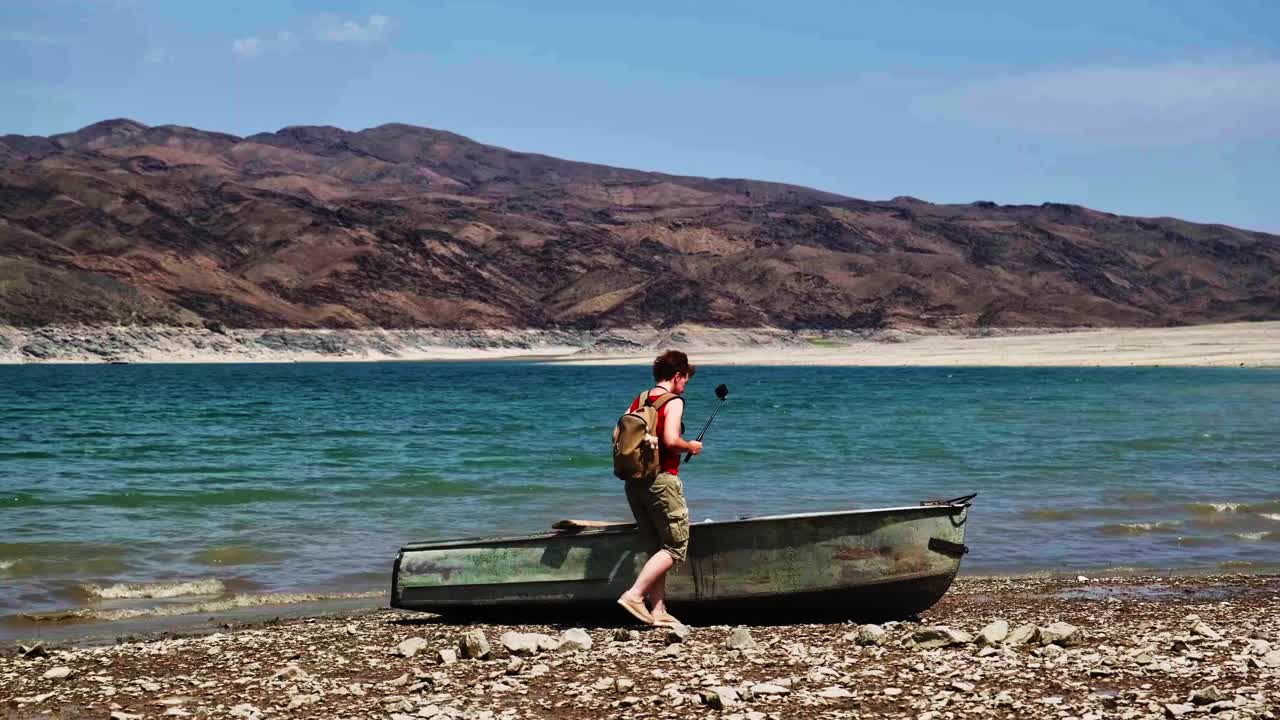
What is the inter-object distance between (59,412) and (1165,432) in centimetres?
3668

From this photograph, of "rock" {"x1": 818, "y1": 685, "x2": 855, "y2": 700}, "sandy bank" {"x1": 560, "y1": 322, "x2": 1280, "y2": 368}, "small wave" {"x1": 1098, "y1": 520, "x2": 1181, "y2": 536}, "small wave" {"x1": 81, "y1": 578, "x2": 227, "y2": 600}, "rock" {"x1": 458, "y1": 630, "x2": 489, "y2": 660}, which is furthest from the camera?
"sandy bank" {"x1": 560, "y1": 322, "x2": 1280, "y2": 368}

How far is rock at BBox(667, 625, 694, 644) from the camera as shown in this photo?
1023 cm

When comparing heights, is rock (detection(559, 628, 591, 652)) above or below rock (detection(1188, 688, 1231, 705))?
below

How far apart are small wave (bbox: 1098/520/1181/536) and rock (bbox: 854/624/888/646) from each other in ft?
29.3

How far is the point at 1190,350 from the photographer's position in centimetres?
9994

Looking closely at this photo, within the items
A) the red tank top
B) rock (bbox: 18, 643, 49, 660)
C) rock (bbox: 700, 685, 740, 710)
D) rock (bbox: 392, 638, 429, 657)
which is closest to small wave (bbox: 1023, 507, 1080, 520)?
the red tank top

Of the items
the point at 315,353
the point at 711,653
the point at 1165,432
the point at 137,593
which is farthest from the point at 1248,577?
the point at 315,353

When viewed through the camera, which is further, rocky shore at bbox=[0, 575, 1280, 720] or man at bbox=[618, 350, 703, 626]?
man at bbox=[618, 350, 703, 626]

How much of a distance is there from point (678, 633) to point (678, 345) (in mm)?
139337

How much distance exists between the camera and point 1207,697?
774 centimetres

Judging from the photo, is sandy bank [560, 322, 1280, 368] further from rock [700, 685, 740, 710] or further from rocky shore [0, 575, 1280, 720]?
rock [700, 685, 740, 710]

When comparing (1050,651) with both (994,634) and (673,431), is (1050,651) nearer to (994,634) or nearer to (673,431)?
(994,634)

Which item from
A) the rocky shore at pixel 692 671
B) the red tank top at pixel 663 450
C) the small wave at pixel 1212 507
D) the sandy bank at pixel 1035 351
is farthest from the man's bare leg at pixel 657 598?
the sandy bank at pixel 1035 351

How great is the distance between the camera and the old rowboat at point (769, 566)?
11.0m
